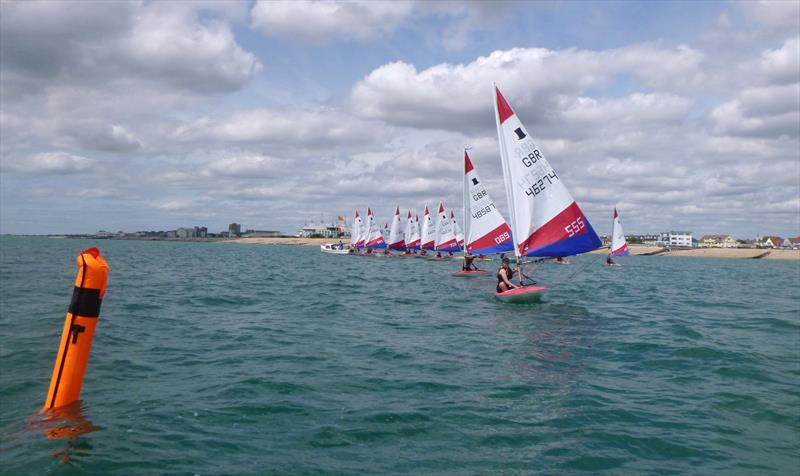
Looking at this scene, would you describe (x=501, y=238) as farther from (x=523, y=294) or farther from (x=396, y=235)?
(x=396, y=235)

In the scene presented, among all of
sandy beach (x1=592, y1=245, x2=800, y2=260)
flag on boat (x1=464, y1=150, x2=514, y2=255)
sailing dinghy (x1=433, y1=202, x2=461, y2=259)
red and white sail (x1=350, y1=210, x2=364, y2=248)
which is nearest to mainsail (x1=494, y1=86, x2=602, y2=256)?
flag on boat (x1=464, y1=150, x2=514, y2=255)

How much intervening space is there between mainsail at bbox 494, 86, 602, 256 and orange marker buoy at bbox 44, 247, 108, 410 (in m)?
16.8

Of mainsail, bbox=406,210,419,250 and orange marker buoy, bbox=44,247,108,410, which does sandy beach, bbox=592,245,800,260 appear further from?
orange marker buoy, bbox=44,247,108,410

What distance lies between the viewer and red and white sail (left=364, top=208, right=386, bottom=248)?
3280 inches

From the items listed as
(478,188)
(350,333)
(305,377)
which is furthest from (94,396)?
(478,188)

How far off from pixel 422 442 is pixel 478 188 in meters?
31.7

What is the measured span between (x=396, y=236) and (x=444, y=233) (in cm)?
1477

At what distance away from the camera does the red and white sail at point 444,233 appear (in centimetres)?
6662

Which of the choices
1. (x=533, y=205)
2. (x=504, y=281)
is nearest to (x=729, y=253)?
(x=504, y=281)

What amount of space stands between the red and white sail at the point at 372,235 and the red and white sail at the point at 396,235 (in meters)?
2.88

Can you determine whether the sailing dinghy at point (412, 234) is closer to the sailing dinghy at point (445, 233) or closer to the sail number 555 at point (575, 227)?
the sailing dinghy at point (445, 233)

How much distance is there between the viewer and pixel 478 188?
3722 centimetres

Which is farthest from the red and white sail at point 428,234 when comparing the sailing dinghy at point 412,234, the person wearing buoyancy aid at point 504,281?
the person wearing buoyancy aid at point 504,281

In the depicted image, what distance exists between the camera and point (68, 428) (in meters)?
6.65
